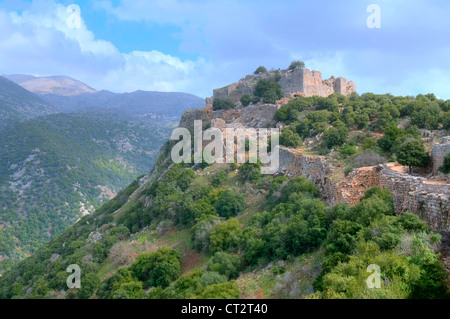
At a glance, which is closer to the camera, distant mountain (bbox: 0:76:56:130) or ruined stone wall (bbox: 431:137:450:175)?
ruined stone wall (bbox: 431:137:450:175)

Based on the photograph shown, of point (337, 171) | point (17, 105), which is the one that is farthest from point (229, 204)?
point (17, 105)

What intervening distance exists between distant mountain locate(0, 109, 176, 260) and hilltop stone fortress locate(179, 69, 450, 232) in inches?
1726

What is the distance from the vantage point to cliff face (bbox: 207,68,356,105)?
35.3 metres

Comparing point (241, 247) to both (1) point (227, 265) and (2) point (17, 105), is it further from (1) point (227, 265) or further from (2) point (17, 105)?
(2) point (17, 105)

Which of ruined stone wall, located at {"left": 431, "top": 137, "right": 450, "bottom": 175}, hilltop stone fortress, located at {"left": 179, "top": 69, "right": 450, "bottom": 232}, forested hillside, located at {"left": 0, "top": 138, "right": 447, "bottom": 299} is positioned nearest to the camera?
forested hillside, located at {"left": 0, "top": 138, "right": 447, "bottom": 299}

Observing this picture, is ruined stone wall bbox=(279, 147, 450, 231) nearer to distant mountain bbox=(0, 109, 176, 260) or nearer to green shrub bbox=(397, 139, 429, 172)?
green shrub bbox=(397, 139, 429, 172)

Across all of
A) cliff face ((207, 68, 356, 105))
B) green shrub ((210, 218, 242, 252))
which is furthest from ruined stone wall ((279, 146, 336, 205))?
cliff face ((207, 68, 356, 105))

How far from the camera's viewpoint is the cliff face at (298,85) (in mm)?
35344

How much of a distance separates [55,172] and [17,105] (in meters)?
88.4

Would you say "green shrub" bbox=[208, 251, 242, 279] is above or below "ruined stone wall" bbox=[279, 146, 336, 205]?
below

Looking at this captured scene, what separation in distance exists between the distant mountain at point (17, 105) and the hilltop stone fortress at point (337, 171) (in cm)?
11828
